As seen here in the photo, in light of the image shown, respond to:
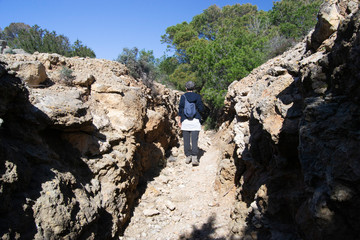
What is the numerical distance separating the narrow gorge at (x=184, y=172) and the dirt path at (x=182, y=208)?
0.02 m

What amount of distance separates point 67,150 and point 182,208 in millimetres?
2271

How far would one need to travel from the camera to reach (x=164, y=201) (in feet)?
15.0

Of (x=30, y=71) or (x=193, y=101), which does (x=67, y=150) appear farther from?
(x=193, y=101)

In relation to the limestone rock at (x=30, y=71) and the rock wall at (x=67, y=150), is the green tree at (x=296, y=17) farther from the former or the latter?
the limestone rock at (x=30, y=71)

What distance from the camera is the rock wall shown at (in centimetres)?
226

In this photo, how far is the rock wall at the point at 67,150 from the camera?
2.26 meters

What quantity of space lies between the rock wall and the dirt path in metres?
0.33

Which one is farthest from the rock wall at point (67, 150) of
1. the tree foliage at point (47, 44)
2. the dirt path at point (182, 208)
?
the tree foliage at point (47, 44)

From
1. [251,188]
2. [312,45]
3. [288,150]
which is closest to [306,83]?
[288,150]

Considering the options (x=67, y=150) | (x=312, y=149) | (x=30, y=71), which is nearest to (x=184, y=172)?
(x=67, y=150)

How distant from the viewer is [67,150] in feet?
11.3

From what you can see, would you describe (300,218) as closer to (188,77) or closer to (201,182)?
(201,182)

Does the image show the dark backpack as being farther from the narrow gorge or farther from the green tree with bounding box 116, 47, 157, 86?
the green tree with bounding box 116, 47, 157, 86

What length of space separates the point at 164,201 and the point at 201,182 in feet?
3.35
